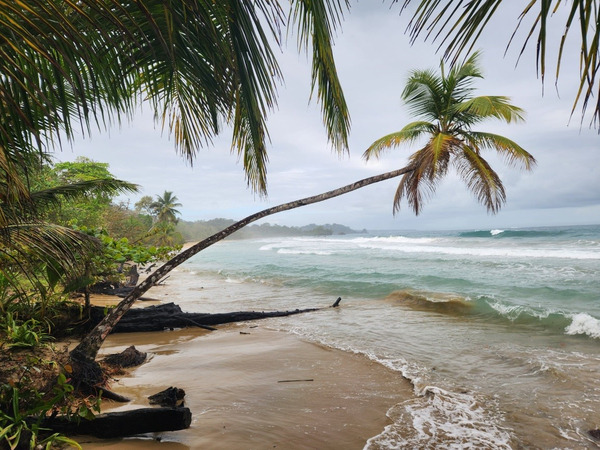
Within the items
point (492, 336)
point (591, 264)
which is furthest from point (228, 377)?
point (591, 264)

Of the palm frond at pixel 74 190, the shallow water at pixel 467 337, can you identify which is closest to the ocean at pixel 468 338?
the shallow water at pixel 467 337

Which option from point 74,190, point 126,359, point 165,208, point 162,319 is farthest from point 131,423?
point 165,208

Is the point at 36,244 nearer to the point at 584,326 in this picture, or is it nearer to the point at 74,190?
the point at 74,190

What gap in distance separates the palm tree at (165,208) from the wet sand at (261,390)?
1704 inches

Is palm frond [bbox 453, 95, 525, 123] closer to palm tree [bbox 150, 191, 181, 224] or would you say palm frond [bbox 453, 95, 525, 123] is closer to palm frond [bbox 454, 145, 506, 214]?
palm frond [bbox 454, 145, 506, 214]

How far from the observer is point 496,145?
23.1ft

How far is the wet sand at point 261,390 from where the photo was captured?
3391mm

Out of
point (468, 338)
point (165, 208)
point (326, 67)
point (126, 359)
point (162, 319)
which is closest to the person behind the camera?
point (326, 67)

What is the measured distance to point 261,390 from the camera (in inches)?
180

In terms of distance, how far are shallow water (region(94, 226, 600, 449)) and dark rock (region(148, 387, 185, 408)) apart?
6.39 feet

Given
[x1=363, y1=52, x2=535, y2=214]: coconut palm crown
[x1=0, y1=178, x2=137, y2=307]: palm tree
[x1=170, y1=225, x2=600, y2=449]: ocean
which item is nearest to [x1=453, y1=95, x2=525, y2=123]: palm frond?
[x1=363, y1=52, x2=535, y2=214]: coconut palm crown

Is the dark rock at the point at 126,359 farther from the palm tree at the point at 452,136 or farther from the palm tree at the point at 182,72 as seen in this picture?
the palm tree at the point at 452,136

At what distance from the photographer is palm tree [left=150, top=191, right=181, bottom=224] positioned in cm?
4793

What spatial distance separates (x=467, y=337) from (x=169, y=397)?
19.7 ft
